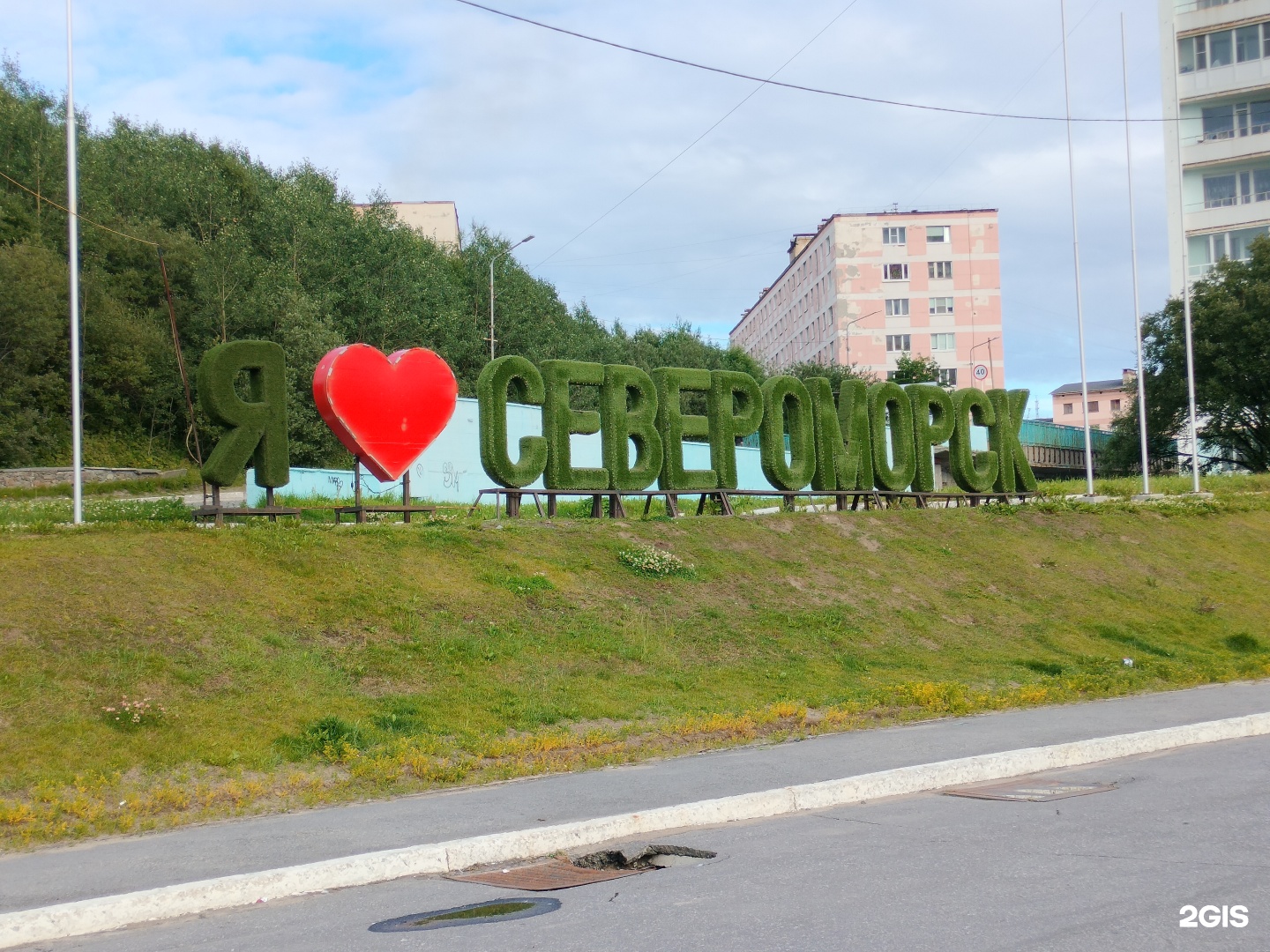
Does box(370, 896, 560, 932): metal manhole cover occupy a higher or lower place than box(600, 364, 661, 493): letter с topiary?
lower

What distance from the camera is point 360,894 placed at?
244 inches

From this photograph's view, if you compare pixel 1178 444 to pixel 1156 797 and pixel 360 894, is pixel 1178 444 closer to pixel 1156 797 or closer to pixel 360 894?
pixel 1156 797

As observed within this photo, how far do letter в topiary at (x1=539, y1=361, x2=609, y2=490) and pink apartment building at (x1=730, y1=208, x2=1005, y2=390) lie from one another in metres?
63.5

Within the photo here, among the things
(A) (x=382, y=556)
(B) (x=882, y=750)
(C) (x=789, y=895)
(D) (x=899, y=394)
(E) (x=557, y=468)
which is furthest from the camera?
(D) (x=899, y=394)

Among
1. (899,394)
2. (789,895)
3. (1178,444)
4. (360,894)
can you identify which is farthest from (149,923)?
(1178,444)

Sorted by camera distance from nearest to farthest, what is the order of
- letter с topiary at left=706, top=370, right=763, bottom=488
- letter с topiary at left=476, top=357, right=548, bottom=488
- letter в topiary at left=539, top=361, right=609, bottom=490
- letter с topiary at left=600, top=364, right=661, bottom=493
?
1. letter с topiary at left=476, top=357, right=548, bottom=488
2. letter в topiary at left=539, top=361, right=609, bottom=490
3. letter с topiary at left=600, top=364, right=661, bottom=493
4. letter с topiary at left=706, top=370, right=763, bottom=488

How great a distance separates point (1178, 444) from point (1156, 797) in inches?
2214

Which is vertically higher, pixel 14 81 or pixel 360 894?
pixel 14 81

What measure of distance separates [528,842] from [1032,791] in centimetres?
402

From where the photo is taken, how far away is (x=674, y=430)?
73.4 feet

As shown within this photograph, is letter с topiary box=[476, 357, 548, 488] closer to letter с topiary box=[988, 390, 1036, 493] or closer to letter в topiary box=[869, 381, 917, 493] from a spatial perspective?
letter в topiary box=[869, 381, 917, 493]

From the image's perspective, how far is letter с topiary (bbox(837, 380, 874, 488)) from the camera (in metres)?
25.5

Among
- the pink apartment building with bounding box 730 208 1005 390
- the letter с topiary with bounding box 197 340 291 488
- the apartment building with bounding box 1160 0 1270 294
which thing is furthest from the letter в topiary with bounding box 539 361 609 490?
the pink apartment building with bounding box 730 208 1005 390

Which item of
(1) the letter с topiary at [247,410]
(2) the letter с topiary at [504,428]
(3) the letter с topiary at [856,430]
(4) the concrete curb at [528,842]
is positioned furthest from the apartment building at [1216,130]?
(4) the concrete curb at [528,842]
